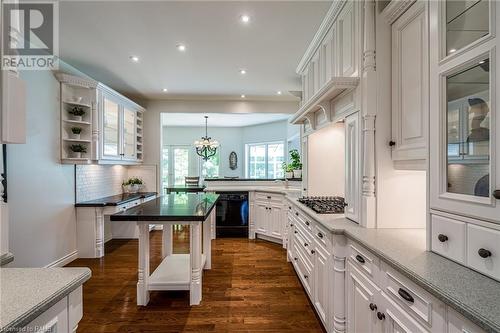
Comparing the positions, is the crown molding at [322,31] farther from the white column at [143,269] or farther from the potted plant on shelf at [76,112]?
the potted plant on shelf at [76,112]

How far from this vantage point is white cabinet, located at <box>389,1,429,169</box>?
1.59m

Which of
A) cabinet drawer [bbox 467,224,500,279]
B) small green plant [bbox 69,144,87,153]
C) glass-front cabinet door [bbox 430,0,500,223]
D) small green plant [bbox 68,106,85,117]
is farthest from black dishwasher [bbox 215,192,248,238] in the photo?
cabinet drawer [bbox 467,224,500,279]

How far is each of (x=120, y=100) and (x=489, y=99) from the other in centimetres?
475

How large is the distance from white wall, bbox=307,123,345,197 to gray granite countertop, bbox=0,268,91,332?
2706 millimetres

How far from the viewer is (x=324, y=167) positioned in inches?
131

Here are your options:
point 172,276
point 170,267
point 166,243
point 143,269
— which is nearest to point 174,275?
point 172,276

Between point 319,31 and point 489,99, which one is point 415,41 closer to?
point 489,99

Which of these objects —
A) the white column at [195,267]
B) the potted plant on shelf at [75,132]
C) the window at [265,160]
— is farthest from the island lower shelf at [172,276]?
the window at [265,160]

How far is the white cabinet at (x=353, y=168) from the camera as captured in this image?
2045mm

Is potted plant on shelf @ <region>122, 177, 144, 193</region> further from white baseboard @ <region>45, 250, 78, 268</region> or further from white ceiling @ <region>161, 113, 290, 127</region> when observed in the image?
white ceiling @ <region>161, 113, 290, 127</region>

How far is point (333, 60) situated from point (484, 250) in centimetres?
205

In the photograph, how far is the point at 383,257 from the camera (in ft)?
4.31

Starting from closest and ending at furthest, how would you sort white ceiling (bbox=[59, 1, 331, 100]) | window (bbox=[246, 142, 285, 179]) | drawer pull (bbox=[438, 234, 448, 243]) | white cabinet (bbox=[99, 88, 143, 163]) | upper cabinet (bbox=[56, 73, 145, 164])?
drawer pull (bbox=[438, 234, 448, 243])
white ceiling (bbox=[59, 1, 331, 100])
upper cabinet (bbox=[56, 73, 145, 164])
white cabinet (bbox=[99, 88, 143, 163])
window (bbox=[246, 142, 285, 179])

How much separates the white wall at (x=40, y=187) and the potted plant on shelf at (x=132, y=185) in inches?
60.2
